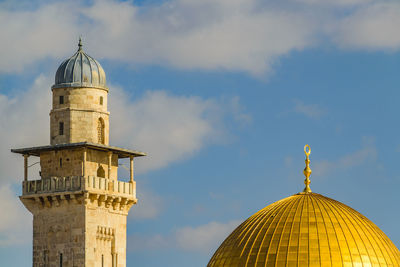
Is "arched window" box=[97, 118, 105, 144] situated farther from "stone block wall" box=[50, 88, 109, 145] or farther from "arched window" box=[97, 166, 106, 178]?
"arched window" box=[97, 166, 106, 178]

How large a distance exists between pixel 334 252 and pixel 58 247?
36.6 ft

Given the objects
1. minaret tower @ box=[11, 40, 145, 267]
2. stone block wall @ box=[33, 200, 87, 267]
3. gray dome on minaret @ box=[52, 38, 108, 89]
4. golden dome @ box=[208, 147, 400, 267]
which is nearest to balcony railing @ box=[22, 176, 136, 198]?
minaret tower @ box=[11, 40, 145, 267]

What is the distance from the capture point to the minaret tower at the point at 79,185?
170 feet

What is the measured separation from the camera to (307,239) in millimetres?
51438

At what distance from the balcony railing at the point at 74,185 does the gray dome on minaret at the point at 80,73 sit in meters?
4.06

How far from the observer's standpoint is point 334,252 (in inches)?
2012

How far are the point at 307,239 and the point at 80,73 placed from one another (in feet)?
38.4

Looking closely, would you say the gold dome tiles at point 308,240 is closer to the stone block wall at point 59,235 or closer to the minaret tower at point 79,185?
the minaret tower at point 79,185

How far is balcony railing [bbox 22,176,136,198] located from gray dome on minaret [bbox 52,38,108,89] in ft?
13.3

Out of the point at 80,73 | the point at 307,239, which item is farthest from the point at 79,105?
the point at 307,239

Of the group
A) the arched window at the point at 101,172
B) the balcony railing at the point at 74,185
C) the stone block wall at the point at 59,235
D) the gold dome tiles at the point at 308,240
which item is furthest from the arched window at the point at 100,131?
the gold dome tiles at the point at 308,240

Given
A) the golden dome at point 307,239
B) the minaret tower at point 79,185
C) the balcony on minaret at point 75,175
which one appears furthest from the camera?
the balcony on minaret at point 75,175

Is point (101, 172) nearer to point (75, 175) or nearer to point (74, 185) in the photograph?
point (75, 175)

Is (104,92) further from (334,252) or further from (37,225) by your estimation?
(334,252)
